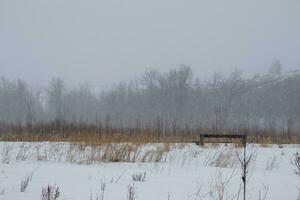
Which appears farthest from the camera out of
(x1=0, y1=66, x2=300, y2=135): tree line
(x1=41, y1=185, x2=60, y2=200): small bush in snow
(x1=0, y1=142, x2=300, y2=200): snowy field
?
(x1=0, y1=66, x2=300, y2=135): tree line

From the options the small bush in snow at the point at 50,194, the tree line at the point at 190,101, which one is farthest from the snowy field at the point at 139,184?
the tree line at the point at 190,101

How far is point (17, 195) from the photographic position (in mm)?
3619

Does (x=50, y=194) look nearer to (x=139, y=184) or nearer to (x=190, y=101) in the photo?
(x=139, y=184)

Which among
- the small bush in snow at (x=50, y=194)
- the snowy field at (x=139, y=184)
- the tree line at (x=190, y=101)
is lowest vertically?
the snowy field at (x=139, y=184)

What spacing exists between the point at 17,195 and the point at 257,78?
81934 millimetres

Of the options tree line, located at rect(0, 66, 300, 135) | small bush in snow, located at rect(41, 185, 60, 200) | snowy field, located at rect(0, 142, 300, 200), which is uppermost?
tree line, located at rect(0, 66, 300, 135)

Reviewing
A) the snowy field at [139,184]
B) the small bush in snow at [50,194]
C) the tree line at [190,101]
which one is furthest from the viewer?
the tree line at [190,101]

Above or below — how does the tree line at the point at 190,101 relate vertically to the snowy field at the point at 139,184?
above

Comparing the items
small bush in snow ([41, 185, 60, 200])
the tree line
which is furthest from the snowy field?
the tree line

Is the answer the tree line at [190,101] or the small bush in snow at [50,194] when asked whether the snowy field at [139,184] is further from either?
the tree line at [190,101]

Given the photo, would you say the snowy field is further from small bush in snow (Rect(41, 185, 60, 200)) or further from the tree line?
the tree line

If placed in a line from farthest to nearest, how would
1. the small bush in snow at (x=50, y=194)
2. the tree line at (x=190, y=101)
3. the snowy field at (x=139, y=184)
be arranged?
1. the tree line at (x=190, y=101)
2. the snowy field at (x=139, y=184)
3. the small bush in snow at (x=50, y=194)

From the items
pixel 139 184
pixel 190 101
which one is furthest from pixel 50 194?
pixel 190 101

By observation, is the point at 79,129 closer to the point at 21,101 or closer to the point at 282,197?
the point at 282,197
